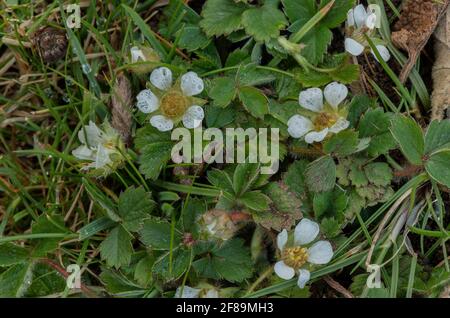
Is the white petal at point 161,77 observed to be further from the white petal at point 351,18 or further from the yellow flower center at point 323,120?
the white petal at point 351,18

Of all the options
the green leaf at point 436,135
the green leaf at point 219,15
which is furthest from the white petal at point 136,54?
the green leaf at point 436,135

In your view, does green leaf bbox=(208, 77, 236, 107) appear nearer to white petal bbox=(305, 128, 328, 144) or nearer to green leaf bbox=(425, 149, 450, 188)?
white petal bbox=(305, 128, 328, 144)

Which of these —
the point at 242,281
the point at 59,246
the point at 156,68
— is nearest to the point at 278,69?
the point at 156,68

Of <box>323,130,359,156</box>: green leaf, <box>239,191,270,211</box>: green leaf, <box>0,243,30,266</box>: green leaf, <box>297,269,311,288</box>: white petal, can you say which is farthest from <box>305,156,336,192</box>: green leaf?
<box>0,243,30,266</box>: green leaf

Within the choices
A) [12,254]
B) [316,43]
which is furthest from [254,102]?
[12,254]

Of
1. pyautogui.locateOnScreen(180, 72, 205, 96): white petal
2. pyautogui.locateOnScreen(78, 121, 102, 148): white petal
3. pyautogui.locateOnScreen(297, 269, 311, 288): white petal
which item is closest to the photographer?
pyautogui.locateOnScreen(297, 269, 311, 288): white petal

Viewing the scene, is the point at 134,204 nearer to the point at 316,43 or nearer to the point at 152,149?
the point at 152,149
